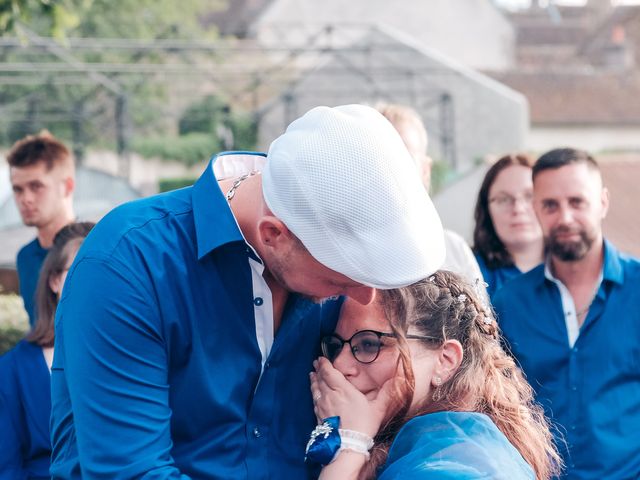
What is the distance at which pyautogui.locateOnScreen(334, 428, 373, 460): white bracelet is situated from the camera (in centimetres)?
254

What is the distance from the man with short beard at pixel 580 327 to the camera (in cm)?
419

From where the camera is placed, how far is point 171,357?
2.29 m

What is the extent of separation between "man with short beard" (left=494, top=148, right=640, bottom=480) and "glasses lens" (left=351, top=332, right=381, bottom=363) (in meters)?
1.72

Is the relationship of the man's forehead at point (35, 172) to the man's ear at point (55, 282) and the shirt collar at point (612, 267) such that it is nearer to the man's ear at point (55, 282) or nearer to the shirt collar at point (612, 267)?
the man's ear at point (55, 282)

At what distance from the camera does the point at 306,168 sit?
2127 mm

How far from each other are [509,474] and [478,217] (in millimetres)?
3735

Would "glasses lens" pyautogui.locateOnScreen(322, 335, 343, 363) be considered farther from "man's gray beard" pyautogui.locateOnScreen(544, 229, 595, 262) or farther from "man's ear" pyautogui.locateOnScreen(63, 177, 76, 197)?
"man's ear" pyautogui.locateOnScreen(63, 177, 76, 197)

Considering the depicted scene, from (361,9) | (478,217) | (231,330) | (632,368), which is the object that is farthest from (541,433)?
(361,9)

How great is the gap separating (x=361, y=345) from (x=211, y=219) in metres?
0.60

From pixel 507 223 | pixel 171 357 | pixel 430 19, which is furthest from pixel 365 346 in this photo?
pixel 430 19

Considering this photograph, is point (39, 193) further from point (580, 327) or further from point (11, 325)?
point (580, 327)

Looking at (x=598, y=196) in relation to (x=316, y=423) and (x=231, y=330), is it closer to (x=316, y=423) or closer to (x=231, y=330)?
(x=316, y=423)

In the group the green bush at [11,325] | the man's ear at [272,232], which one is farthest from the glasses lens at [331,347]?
the green bush at [11,325]

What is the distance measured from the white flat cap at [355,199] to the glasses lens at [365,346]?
18.2 inches
